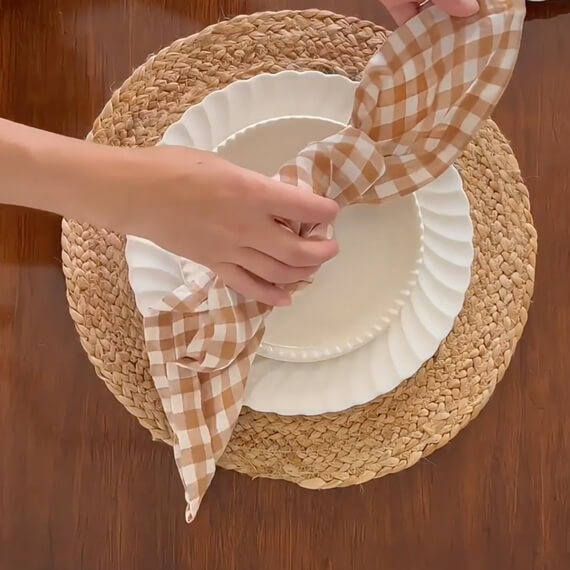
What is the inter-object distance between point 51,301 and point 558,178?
39cm

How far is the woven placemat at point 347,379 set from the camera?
1.56 feet

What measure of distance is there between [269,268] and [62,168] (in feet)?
0.40

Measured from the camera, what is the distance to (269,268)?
0.40 meters

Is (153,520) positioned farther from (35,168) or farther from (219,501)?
(35,168)

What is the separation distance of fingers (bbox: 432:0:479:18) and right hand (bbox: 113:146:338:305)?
0.43 ft

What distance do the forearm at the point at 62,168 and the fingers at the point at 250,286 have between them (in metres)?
0.07

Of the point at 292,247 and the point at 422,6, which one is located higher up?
the point at 422,6

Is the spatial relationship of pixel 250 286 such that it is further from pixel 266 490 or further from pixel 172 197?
pixel 266 490

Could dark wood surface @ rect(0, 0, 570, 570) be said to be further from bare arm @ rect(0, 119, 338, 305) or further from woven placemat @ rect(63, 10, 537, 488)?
bare arm @ rect(0, 119, 338, 305)

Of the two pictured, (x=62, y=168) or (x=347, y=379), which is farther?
(x=347, y=379)

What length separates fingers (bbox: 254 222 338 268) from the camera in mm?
386

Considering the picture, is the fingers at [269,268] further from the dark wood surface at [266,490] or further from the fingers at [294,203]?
the dark wood surface at [266,490]

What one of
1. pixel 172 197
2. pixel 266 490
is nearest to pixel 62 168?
pixel 172 197

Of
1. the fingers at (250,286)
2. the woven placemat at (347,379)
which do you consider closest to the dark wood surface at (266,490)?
the woven placemat at (347,379)
